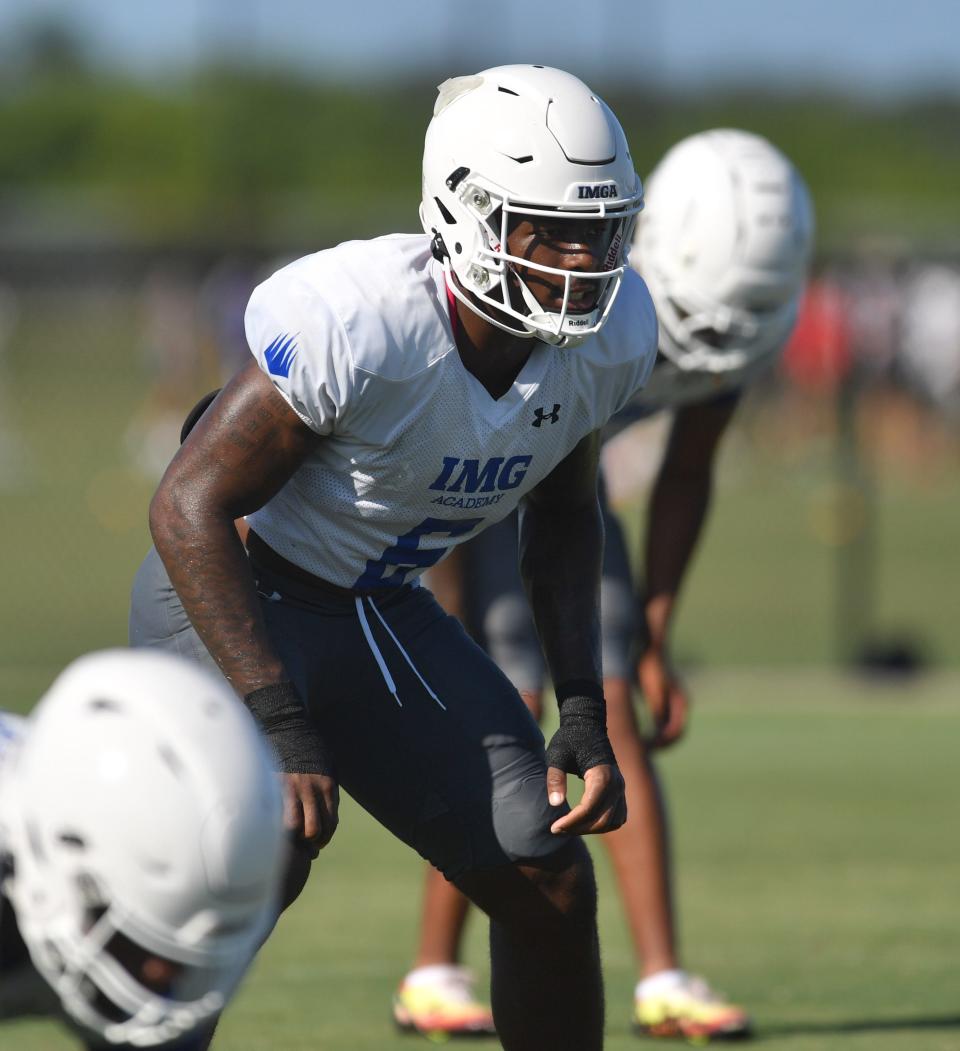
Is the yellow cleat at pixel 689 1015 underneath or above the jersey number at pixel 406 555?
underneath

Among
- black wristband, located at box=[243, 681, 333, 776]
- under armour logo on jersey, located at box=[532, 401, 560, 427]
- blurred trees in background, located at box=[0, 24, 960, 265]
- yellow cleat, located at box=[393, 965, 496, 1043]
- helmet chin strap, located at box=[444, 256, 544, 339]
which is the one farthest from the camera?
blurred trees in background, located at box=[0, 24, 960, 265]

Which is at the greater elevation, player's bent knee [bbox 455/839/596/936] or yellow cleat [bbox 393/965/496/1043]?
player's bent knee [bbox 455/839/596/936]

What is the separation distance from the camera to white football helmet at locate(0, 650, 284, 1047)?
8.32 ft

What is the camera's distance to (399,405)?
364 centimetres

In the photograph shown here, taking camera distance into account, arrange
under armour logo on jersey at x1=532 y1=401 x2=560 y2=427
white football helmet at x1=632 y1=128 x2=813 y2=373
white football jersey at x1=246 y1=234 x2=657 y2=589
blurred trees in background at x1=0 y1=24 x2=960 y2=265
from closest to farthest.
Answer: white football jersey at x1=246 y1=234 x2=657 y2=589 < under armour logo on jersey at x1=532 y1=401 x2=560 y2=427 < white football helmet at x1=632 y1=128 x2=813 y2=373 < blurred trees in background at x1=0 y1=24 x2=960 y2=265

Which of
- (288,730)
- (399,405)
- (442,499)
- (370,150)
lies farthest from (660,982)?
(370,150)

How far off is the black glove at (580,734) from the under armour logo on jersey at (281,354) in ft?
2.95

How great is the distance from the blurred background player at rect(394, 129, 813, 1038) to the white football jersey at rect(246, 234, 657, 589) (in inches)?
→ 46.1

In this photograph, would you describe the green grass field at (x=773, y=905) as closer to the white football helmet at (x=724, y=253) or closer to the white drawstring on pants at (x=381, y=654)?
the white drawstring on pants at (x=381, y=654)

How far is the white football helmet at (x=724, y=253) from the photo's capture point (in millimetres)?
5168

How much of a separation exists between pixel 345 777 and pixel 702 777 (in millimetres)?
4777

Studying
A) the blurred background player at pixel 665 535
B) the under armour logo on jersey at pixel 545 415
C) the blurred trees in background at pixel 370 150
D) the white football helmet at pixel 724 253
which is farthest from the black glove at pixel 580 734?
the blurred trees in background at pixel 370 150

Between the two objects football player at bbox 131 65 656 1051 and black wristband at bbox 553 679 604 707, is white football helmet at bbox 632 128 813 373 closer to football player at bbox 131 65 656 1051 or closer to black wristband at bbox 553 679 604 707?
football player at bbox 131 65 656 1051

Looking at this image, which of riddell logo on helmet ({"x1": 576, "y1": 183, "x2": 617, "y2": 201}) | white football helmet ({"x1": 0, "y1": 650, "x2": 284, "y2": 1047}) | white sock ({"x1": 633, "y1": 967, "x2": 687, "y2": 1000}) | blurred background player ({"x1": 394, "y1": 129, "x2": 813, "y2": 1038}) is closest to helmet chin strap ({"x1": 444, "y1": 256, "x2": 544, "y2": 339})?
riddell logo on helmet ({"x1": 576, "y1": 183, "x2": 617, "y2": 201})
